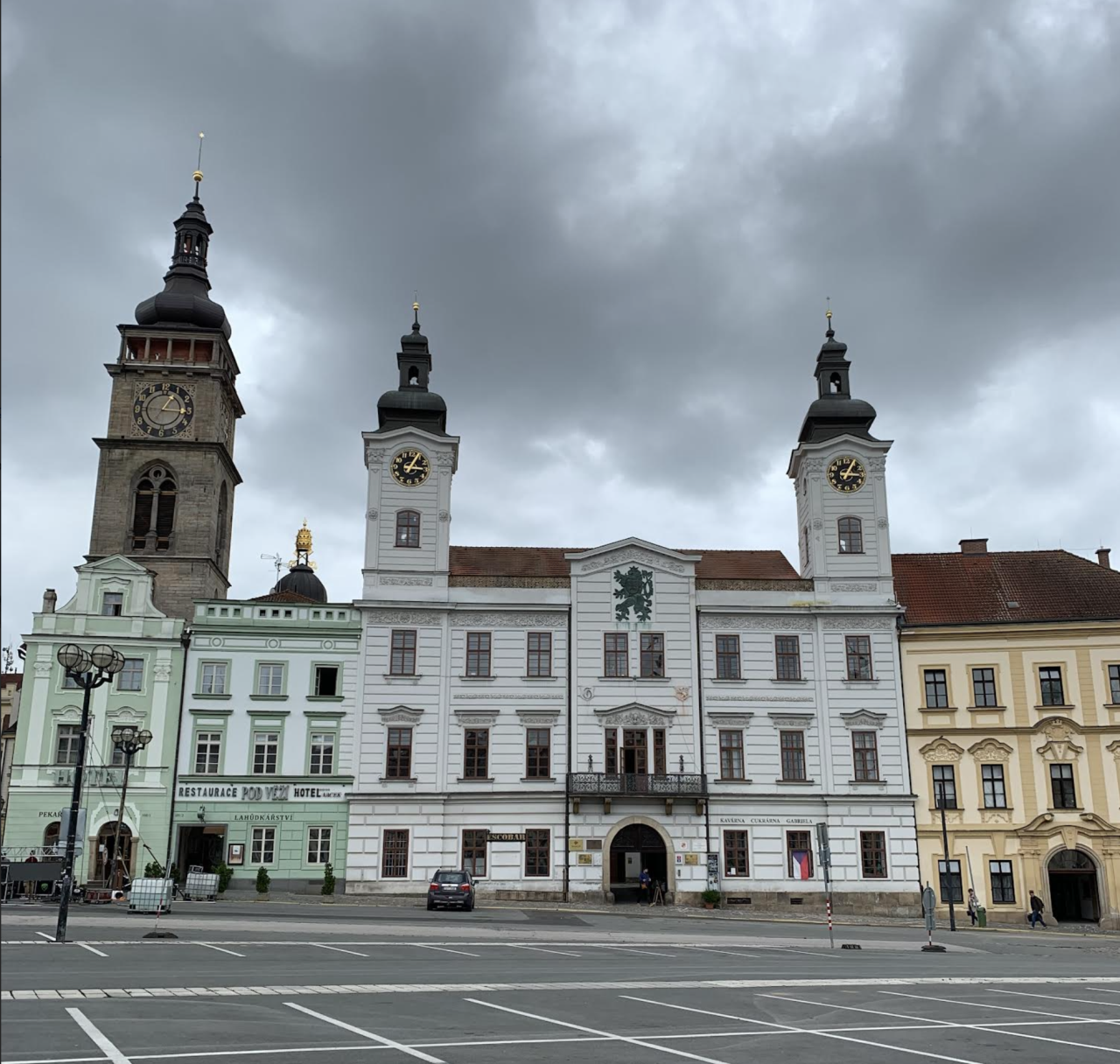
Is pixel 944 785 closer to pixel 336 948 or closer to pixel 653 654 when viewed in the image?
pixel 653 654

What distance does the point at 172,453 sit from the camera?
178 ft

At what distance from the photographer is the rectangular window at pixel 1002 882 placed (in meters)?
45.3

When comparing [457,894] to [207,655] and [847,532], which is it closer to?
[207,655]

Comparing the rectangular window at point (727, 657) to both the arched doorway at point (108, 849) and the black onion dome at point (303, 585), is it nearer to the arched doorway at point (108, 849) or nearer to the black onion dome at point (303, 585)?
the arched doorway at point (108, 849)

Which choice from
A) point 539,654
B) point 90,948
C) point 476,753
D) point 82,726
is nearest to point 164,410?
point 539,654

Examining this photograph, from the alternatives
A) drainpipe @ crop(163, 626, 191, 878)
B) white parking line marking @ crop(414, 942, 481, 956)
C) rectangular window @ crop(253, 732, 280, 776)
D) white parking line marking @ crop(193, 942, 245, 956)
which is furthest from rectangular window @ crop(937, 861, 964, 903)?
white parking line marking @ crop(193, 942, 245, 956)

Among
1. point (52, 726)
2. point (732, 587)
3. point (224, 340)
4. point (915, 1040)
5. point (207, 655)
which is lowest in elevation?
point (915, 1040)

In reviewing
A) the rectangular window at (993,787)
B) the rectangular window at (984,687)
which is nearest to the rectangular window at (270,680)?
the rectangular window at (984,687)

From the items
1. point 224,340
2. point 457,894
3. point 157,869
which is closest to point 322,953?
point 457,894

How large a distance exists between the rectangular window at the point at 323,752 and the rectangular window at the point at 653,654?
13147mm

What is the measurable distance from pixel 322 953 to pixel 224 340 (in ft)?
133

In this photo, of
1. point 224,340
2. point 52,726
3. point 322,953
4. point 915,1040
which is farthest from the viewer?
point 224,340

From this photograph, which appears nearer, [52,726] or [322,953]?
[322,953]

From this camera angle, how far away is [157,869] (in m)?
42.8
